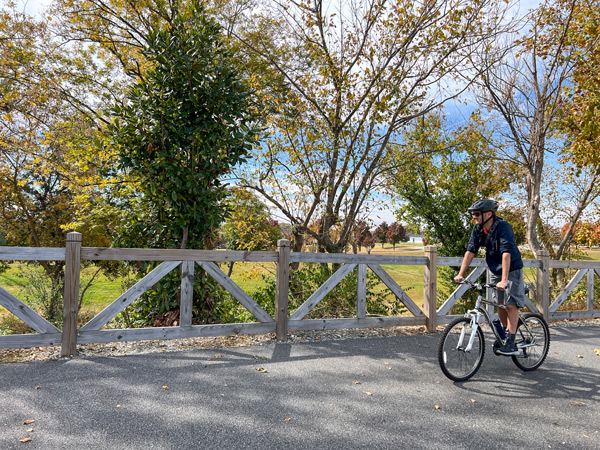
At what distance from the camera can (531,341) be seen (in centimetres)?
499

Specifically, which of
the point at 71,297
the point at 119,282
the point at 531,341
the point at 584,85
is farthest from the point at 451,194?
the point at 119,282

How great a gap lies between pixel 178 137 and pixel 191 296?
2668 millimetres

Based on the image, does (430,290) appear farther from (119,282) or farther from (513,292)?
(119,282)

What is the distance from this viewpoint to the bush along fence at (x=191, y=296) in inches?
187

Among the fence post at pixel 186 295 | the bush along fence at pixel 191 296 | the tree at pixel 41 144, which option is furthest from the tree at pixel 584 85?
the tree at pixel 41 144

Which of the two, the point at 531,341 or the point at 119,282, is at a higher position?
the point at 531,341

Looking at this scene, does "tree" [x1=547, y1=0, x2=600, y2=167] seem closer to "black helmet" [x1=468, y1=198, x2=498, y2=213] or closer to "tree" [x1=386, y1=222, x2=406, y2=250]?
"black helmet" [x1=468, y1=198, x2=498, y2=213]

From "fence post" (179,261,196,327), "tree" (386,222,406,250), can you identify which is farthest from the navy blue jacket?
"tree" (386,222,406,250)

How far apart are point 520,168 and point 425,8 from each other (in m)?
6.85

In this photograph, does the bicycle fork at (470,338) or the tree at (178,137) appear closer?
the bicycle fork at (470,338)

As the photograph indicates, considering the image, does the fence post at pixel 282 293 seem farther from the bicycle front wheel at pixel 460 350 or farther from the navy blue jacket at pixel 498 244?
the navy blue jacket at pixel 498 244

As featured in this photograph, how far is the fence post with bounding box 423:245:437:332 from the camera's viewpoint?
22.7 ft

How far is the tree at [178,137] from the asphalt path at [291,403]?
2288mm

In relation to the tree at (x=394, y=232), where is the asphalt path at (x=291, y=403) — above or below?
below
